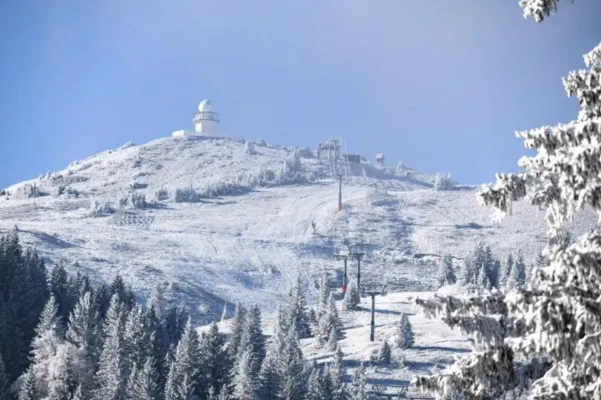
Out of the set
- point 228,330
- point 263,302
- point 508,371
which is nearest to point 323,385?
point 228,330

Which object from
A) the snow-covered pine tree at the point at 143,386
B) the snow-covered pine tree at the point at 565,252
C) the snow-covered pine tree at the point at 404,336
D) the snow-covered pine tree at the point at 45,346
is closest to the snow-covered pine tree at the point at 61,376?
the snow-covered pine tree at the point at 45,346

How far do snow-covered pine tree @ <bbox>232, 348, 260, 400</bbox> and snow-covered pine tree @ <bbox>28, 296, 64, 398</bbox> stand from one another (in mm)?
16456

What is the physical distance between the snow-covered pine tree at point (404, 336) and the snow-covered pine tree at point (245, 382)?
20884 mm

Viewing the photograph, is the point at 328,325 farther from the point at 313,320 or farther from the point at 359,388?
the point at 359,388

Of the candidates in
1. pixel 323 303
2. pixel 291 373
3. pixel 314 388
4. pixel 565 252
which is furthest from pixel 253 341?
pixel 565 252

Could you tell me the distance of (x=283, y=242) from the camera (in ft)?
625

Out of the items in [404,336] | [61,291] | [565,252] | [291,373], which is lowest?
[291,373]

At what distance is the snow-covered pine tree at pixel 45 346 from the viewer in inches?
2899

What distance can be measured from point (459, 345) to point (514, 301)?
84.1 meters

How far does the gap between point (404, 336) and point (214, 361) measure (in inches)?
898

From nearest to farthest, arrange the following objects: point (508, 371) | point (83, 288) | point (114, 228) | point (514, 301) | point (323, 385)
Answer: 1. point (514, 301)
2. point (508, 371)
3. point (323, 385)
4. point (83, 288)
5. point (114, 228)

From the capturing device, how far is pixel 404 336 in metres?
91.2

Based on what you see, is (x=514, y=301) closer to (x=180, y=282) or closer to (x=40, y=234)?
(x=180, y=282)

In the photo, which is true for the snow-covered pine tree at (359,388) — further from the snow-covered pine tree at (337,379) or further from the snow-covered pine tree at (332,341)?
the snow-covered pine tree at (332,341)
